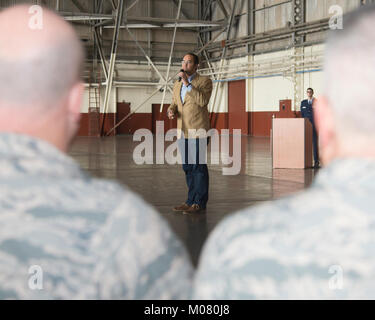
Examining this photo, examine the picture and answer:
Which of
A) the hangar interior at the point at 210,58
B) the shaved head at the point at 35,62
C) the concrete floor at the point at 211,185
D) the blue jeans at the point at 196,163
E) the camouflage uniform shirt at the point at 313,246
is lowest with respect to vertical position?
the concrete floor at the point at 211,185

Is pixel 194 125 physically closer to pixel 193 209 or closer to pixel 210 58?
pixel 193 209

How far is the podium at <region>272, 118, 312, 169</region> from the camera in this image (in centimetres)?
1205

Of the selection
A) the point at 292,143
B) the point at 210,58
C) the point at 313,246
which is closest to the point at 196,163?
the point at 313,246

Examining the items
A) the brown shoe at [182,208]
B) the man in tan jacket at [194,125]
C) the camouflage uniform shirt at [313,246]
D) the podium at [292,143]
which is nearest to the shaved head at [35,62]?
the camouflage uniform shirt at [313,246]

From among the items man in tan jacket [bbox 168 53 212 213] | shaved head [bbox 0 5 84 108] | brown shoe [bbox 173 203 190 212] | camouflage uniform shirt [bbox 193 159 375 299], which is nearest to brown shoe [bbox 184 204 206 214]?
man in tan jacket [bbox 168 53 212 213]

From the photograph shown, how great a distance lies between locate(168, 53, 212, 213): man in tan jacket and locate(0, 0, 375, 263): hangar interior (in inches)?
322

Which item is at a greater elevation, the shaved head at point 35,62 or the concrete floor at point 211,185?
the shaved head at point 35,62

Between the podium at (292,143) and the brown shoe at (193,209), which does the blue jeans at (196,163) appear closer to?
the brown shoe at (193,209)

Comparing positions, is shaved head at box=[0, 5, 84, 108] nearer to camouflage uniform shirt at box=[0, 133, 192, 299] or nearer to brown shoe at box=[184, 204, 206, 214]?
camouflage uniform shirt at box=[0, 133, 192, 299]

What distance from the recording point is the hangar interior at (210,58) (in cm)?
2273

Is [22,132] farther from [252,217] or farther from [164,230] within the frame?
[252,217]

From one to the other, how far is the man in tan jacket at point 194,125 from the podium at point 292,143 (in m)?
5.73

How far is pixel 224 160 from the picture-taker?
13820mm
